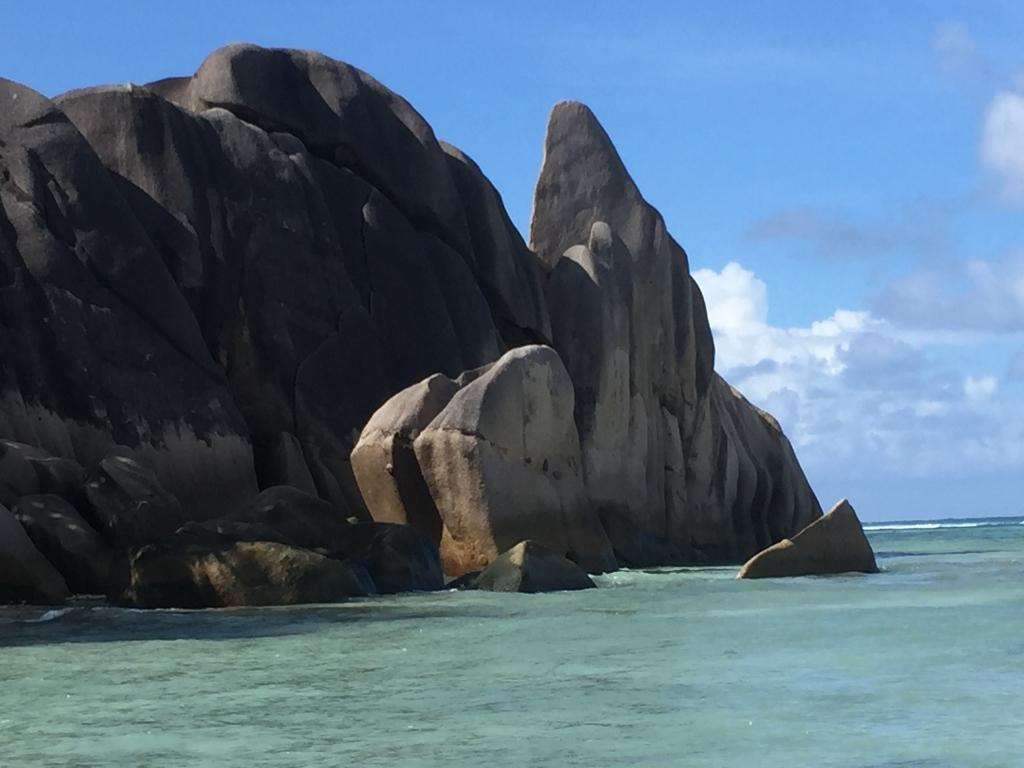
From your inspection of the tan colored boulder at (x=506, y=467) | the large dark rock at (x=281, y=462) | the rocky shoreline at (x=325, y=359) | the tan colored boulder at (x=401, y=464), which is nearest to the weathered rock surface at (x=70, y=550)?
the rocky shoreline at (x=325, y=359)

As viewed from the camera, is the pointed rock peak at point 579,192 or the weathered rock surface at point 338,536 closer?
the weathered rock surface at point 338,536

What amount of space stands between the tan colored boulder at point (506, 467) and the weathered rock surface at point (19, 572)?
6.23 metres

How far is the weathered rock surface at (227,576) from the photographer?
18.2m

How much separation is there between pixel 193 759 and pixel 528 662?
416 cm

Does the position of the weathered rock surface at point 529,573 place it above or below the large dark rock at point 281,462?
below

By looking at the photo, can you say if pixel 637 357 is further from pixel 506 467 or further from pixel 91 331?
→ pixel 91 331

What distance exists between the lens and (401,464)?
2425 centimetres

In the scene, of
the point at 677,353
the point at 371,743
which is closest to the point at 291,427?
the point at 677,353

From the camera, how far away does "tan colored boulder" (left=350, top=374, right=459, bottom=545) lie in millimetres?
24250

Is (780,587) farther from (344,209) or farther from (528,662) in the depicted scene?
(344,209)

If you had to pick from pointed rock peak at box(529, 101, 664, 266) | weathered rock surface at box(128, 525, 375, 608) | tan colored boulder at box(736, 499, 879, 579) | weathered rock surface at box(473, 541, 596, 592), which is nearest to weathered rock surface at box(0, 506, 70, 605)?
weathered rock surface at box(128, 525, 375, 608)

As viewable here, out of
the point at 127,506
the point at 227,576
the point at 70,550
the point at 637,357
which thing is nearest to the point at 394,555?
the point at 227,576

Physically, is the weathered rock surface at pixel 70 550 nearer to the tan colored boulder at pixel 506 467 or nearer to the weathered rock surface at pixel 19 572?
the weathered rock surface at pixel 19 572

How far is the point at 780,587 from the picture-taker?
20297 millimetres
